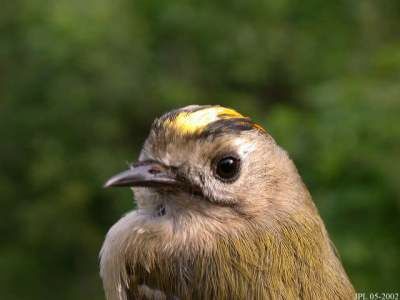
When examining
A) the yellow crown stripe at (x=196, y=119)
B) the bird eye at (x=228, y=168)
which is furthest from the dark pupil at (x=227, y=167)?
the yellow crown stripe at (x=196, y=119)

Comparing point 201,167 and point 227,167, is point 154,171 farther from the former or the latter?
point 227,167

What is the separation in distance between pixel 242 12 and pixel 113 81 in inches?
57.3

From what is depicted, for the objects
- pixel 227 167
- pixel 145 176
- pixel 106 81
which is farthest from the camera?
pixel 106 81

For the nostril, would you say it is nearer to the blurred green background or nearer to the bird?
the bird

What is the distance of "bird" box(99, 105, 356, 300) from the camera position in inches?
120

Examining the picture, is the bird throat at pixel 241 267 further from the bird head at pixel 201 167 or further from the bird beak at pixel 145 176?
the bird beak at pixel 145 176

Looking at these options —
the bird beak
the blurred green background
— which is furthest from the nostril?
the blurred green background

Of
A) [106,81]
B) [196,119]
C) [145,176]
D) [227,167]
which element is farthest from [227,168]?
[106,81]

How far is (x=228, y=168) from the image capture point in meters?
3.17

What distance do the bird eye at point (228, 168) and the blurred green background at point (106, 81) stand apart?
11.9ft

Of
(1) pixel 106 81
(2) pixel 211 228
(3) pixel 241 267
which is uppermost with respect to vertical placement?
(1) pixel 106 81

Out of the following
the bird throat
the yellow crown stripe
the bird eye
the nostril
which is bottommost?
the bird throat

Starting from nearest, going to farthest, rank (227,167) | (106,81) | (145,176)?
(145,176) → (227,167) → (106,81)

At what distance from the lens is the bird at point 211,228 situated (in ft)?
9.97
